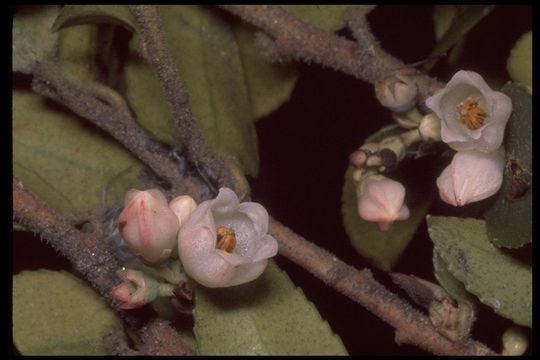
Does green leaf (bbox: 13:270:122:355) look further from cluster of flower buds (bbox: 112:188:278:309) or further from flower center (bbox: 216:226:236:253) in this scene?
flower center (bbox: 216:226:236:253)

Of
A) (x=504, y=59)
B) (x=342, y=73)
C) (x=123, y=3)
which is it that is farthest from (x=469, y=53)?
(x=123, y=3)

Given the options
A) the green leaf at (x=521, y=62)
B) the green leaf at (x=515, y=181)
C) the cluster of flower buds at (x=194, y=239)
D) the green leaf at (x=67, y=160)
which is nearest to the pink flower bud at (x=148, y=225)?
the cluster of flower buds at (x=194, y=239)

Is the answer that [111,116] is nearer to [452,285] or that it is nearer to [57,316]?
[57,316]

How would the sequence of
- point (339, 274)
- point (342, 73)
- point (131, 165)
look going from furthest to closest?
point (342, 73), point (131, 165), point (339, 274)

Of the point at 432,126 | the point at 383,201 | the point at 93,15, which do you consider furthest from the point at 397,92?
the point at 93,15

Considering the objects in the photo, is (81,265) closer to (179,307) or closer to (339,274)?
(179,307)
